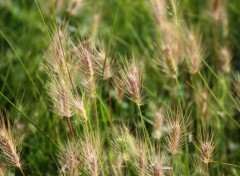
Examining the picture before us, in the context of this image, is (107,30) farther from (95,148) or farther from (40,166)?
(95,148)

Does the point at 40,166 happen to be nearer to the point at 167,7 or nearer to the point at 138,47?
the point at 167,7

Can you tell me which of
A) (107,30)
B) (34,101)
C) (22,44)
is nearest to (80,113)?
(34,101)

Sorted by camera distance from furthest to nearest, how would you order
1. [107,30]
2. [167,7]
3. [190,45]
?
1. [107,30]
2. [190,45]
3. [167,7]

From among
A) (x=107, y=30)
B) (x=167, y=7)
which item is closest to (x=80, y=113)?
(x=167, y=7)

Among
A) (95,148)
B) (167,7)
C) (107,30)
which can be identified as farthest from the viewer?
(107,30)

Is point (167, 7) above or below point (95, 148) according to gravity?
above

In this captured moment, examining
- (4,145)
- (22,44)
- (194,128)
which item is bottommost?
(194,128)

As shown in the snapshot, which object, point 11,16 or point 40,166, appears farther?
point 11,16
